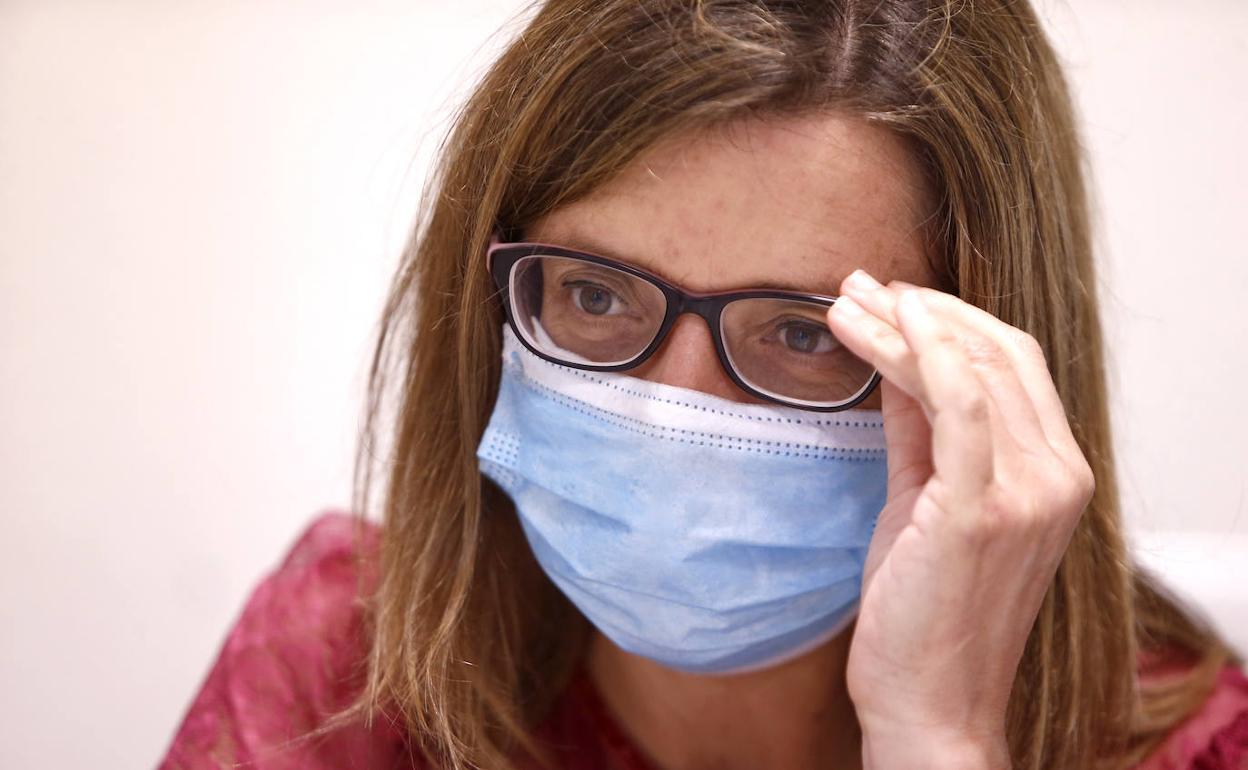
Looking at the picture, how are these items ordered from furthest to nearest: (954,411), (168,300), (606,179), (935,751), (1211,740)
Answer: (168,300) → (1211,740) → (606,179) → (935,751) → (954,411)

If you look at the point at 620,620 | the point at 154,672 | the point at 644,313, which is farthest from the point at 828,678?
the point at 154,672

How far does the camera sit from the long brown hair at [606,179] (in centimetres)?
122

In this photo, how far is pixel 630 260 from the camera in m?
1.24

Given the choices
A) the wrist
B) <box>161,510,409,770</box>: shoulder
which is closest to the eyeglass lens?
the wrist

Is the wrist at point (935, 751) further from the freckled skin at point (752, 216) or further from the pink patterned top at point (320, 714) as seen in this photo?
the pink patterned top at point (320, 714)

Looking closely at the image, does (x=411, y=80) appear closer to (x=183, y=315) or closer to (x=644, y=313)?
(x=183, y=315)

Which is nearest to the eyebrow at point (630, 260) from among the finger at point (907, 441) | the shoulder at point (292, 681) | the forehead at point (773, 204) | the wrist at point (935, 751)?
the forehead at point (773, 204)

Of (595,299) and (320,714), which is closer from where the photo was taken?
(595,299)

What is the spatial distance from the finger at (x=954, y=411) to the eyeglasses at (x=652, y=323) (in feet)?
0.44

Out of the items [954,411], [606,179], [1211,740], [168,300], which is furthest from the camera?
[168,300]

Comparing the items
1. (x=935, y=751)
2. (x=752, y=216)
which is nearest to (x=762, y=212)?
(x=752, y=216)

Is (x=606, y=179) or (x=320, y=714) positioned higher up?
(x=606, y=179)

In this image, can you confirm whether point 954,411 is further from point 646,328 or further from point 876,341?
point 646,328

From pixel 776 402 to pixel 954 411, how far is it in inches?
9.3
